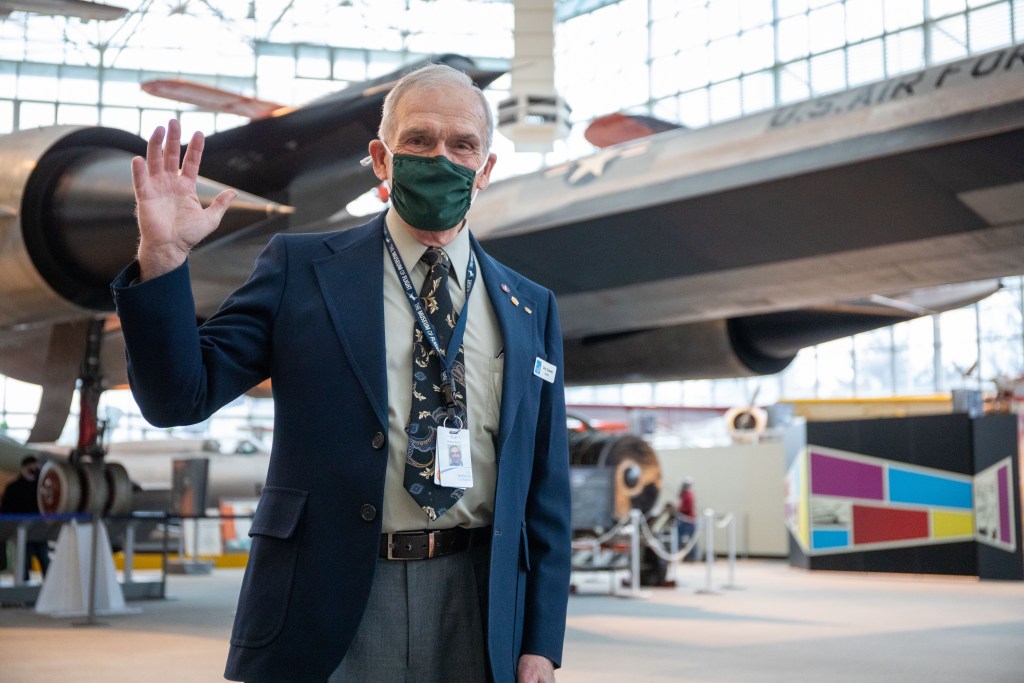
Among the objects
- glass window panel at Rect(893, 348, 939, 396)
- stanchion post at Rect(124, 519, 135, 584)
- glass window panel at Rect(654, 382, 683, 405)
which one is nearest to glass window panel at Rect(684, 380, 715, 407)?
glass window panel at Rect(654, 382, 683, 405)

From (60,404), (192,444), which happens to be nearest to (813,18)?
(192,444)

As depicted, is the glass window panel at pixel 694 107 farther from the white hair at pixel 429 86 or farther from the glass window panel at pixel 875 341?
the white hair at pixel 429 86

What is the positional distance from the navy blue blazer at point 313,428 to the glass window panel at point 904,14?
1269 inches

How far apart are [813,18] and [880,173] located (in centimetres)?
2774

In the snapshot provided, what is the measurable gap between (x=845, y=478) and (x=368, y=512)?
16474 millimetres

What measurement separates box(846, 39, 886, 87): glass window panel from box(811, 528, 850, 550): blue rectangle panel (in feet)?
59.3

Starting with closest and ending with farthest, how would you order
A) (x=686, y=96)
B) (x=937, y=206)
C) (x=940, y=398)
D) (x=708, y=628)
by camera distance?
1. (x=937, y=206)
2. (x=708, y=628)
3. (x=940, y=398)
4. (x=686, y=96)

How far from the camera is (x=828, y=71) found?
32156mm

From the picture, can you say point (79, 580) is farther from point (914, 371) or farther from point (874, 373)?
point (874, 373)

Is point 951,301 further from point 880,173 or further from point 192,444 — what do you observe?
point 192,444

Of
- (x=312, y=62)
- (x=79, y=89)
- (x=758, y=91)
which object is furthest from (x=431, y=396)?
(x=79, y=89)

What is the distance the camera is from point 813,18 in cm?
3250

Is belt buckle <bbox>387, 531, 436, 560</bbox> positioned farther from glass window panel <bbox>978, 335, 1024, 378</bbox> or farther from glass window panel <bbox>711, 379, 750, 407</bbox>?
glass window panel <bbox>711, 379, 750, 407</bbox>

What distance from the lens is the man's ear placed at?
6.58ft
